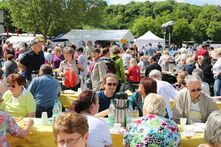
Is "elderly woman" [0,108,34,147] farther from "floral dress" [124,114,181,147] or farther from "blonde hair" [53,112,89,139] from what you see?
"blonde hair" [53,112,89,139]

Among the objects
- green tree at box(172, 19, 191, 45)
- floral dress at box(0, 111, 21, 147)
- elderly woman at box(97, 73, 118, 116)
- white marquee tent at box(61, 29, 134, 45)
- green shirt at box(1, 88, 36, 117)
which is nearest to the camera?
floral dress at box(0, 111, 21, 147)

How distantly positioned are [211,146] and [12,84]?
11.3 feet

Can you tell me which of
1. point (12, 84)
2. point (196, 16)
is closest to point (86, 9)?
point (196, 16)

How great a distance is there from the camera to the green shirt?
5316 mm

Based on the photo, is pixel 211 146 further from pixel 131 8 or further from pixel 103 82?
pixel 131 8

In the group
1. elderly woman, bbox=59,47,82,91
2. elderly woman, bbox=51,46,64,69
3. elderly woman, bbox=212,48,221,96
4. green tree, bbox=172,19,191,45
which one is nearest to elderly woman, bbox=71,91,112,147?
elderly woman, bbox=59,47,82,91

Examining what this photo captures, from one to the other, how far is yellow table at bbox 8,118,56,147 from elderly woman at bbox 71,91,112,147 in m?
0.93

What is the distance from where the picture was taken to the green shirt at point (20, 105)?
17.4 ft

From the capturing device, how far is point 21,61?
810 cm

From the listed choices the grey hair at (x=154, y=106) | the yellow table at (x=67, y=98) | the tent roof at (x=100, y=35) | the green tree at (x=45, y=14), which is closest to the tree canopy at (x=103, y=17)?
the green tree at (x=45, y=14)

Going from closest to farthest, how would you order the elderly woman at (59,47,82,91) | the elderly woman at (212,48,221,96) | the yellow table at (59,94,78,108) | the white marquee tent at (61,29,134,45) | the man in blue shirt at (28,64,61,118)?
the man in blue shirt at (28,64,61,118) → the yellow table at (59,94,78,108) → the elderly woman at (59,47,82,91) → the elderly woman at (212,48,221,96) → the white marquee tent at (61,29,134,45)

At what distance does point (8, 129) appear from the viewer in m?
4.13

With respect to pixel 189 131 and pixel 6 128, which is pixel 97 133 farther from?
pixel 189 131

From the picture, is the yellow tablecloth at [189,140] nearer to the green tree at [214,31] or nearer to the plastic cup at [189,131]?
the plastic cup at [189,131]
